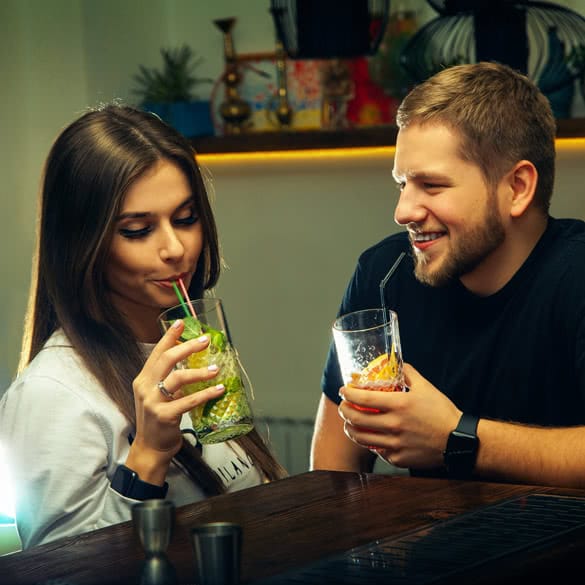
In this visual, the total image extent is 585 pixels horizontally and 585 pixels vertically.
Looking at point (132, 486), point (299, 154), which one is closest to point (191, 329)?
point (132, 486)

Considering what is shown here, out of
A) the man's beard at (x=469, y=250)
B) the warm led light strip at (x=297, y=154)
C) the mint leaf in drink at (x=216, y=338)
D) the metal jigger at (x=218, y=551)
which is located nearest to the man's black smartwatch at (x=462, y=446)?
the man's beard at (x=469, y=250)

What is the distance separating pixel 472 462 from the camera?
2.01 metres

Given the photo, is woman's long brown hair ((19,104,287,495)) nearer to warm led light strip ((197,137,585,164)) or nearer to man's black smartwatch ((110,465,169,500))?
man's black smartwatch ((110,465,169,500))

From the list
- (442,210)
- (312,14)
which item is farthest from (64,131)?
(312,14)

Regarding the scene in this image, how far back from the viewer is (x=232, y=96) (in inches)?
177

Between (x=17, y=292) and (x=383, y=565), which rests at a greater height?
(x=383, y=565)

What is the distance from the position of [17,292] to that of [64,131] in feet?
7.17

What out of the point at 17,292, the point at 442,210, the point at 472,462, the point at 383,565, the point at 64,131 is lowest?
the point at 17,292

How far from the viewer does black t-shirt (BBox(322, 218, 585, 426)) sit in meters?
2.18

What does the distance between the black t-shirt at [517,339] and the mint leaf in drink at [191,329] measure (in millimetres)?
635

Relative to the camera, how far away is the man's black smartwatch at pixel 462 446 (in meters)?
2.00

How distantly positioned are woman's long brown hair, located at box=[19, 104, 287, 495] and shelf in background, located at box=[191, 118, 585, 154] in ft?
6.72

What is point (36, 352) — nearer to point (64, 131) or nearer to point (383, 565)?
point (64, 131)

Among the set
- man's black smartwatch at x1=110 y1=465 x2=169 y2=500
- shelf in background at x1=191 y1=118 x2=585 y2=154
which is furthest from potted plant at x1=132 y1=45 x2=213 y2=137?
man's black smartwatch at x1=110 y1=465 x2=169 y2=500
